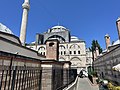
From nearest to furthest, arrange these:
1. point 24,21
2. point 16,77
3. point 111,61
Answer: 1. point 16,77
2. point 111,61
3. point 24,21

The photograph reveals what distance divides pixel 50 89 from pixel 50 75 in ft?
2.34

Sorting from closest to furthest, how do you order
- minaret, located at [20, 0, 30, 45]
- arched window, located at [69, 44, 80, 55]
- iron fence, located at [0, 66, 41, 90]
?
iron fence, located at [0, 66, 41, 90]
minaret, located at [20, 0, 30, 45]
arched window, located at [69, 44, 80, 55]

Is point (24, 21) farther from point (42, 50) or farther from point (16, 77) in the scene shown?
point (42, 50)

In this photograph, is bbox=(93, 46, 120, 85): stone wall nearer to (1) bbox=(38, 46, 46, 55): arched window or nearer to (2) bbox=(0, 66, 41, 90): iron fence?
(2) bbox=(0, 66, 41, 90): iron fence

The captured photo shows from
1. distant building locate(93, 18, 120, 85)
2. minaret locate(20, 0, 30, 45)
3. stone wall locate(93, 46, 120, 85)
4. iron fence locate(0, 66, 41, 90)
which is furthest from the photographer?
minaret locate(20, 0, 30, 45)

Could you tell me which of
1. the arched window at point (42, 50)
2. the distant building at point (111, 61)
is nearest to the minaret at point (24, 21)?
the distant building at point (111, 61)

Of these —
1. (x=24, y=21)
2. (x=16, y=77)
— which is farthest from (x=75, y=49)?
(x=16, y=77)

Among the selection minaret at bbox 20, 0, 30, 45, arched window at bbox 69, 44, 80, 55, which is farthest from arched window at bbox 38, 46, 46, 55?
minaret at bbox 20, 0, 30, 45

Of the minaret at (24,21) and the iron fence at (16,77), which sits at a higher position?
the minaret at (24,21)

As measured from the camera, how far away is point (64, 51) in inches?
1484

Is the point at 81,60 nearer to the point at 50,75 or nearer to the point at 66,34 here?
the point at 66,34

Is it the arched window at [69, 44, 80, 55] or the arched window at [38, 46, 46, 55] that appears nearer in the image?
the arched window at [69, 44, 80, 55]

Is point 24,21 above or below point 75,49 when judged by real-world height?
above

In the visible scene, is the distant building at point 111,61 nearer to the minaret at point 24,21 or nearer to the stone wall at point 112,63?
the stone wall at point 112,63
